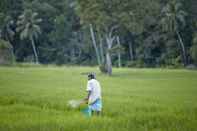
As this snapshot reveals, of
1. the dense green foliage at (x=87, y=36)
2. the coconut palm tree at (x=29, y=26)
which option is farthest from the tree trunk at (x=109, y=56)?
the coconut palm tree at (x=29, y=26)

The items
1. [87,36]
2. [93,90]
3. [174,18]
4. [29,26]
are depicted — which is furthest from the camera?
[87,36]

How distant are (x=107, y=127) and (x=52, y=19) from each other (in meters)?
75.4

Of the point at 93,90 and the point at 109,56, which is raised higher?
the point at 109,56

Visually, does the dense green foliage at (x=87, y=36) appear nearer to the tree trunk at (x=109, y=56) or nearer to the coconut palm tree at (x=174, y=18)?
the coconut palm tree at (x=174, y=18)

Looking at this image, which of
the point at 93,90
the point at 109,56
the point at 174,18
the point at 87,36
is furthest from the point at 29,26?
the point at 93,90

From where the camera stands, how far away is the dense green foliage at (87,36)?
74625 millimetres

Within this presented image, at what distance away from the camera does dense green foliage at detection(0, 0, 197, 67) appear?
245 feet

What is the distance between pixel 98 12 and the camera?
5041cm

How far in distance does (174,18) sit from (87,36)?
19064 mm

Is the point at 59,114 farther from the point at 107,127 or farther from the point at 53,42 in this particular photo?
the point at 53,42

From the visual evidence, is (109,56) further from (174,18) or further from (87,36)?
(87,36)

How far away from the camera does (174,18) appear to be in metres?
73.1

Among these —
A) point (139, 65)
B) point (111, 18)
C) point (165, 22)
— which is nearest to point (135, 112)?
point (111, 18)

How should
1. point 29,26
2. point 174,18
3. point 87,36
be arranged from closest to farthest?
point 174,18
point 29,26
point 87,36
